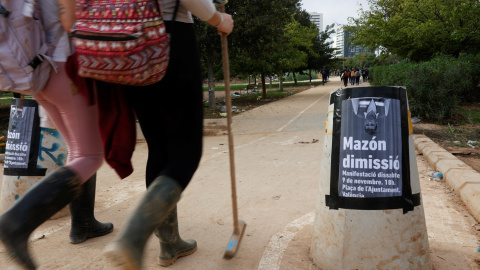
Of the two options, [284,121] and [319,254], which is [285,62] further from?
[319,254]

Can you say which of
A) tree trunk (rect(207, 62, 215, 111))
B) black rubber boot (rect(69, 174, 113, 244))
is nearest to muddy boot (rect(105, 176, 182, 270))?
black rubber boot (rect(69, 174, 113, 244))

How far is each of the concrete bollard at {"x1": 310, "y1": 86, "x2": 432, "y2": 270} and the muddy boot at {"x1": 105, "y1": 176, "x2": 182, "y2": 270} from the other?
114 centimetres

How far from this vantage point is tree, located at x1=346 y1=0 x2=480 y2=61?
1406cm

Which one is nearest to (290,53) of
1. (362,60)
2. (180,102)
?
(180,102)

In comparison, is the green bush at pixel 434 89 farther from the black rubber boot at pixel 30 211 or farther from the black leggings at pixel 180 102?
the black rubber boot at pixel 30 211

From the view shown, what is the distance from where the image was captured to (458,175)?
13.6ft

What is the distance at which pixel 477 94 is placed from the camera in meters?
13.9

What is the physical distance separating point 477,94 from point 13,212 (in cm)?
1597

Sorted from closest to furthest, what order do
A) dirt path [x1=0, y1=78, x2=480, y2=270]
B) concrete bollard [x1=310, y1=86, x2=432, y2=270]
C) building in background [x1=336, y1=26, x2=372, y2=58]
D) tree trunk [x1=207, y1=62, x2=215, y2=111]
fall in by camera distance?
concrete bollard [x1=310, y1=86, x2=432, y2=270], dirt path [x1=0, y1=78, x2=480, y2=270], tree trunk [x1=207, y1=62, x2=215, y2=111], building in background [x1=336, y1=26, x2=372, y2=58]

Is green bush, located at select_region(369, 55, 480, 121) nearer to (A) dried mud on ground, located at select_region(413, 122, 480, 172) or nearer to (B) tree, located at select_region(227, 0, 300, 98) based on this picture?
(A) dried mud on ground, located at select_region(413, 122, 480, 172)

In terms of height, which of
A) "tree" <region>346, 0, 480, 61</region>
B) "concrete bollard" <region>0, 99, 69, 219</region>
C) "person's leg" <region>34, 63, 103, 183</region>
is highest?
"tree" <region>346, 0, 480, 61</region>

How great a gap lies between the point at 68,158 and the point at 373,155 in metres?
1.79

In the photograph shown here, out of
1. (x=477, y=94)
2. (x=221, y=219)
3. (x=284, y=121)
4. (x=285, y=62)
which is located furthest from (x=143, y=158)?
(x=285, y=62)

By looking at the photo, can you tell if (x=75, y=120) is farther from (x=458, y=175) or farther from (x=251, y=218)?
(x=458, y=175)
